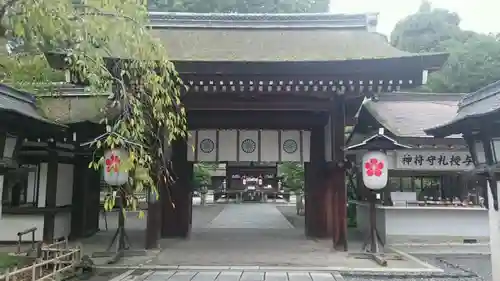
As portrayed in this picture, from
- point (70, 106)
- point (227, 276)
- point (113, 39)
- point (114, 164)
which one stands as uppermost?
point (70, 106)

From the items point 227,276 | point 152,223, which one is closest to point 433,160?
point 227,276

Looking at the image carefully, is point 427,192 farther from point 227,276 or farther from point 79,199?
point 79,199

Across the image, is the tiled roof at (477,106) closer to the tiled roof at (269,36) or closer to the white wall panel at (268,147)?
the tiled roof at (269,36)

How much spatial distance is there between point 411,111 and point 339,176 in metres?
5.20

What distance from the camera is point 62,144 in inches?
412

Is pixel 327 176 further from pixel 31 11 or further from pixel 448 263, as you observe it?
pixel 31 11

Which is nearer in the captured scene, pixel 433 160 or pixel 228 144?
pixel 228 144

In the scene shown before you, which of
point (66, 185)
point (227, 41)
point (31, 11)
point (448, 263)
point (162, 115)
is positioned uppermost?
point (227, 41)

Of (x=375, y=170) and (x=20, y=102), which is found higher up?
(x=20, y=102)

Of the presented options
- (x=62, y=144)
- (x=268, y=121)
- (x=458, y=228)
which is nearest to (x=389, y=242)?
(x=458, y=228)

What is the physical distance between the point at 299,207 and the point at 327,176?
1160cm

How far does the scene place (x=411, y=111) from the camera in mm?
13547

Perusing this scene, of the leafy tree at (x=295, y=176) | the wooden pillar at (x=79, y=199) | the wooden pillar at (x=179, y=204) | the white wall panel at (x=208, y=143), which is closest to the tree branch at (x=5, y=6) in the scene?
the white wall panel at (x=208, y=143)

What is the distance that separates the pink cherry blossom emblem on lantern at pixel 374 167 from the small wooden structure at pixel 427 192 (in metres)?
2.36
